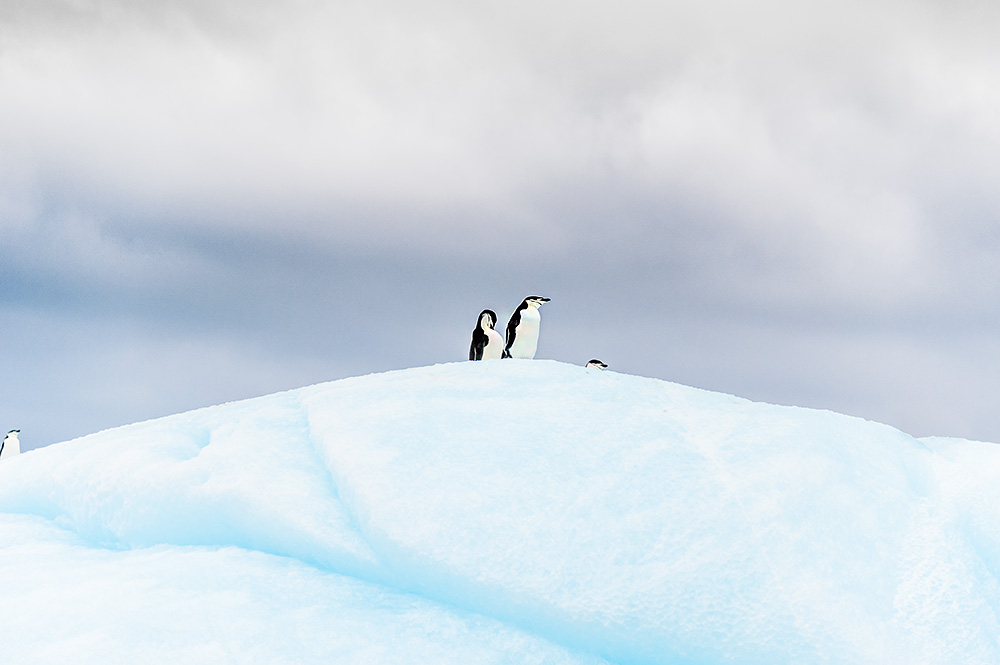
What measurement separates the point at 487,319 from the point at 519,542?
251 inches

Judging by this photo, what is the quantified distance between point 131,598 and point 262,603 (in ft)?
1.56

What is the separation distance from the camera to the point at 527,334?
896 centimetres

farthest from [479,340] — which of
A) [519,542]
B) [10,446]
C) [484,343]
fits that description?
[10,446]

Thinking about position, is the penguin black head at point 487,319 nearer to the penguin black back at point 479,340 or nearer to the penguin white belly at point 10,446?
the penguin black back at point 479,340

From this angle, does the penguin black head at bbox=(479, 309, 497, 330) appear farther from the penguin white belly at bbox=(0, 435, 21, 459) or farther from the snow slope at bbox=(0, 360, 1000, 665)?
the penguin white belly at bbox=(0, 435, 21, 459)

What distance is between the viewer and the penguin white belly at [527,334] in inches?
352

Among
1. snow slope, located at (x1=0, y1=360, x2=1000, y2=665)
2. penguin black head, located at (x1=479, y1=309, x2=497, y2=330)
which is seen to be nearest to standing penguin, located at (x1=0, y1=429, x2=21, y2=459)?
penguin black head, located at (x1=479, y1=309, x2=497, y2=330)

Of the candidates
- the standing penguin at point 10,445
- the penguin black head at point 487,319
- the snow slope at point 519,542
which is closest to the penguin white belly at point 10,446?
the standing penguin at point 10,445

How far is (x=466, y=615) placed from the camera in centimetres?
289

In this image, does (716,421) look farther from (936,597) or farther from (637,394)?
(936,597)

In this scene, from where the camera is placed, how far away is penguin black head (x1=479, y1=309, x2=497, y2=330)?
8969 millimetres

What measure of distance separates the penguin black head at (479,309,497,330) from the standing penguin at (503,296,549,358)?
0.80ft

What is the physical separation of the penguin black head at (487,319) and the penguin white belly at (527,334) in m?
0.36

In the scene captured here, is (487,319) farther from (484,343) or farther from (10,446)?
(10,446)
